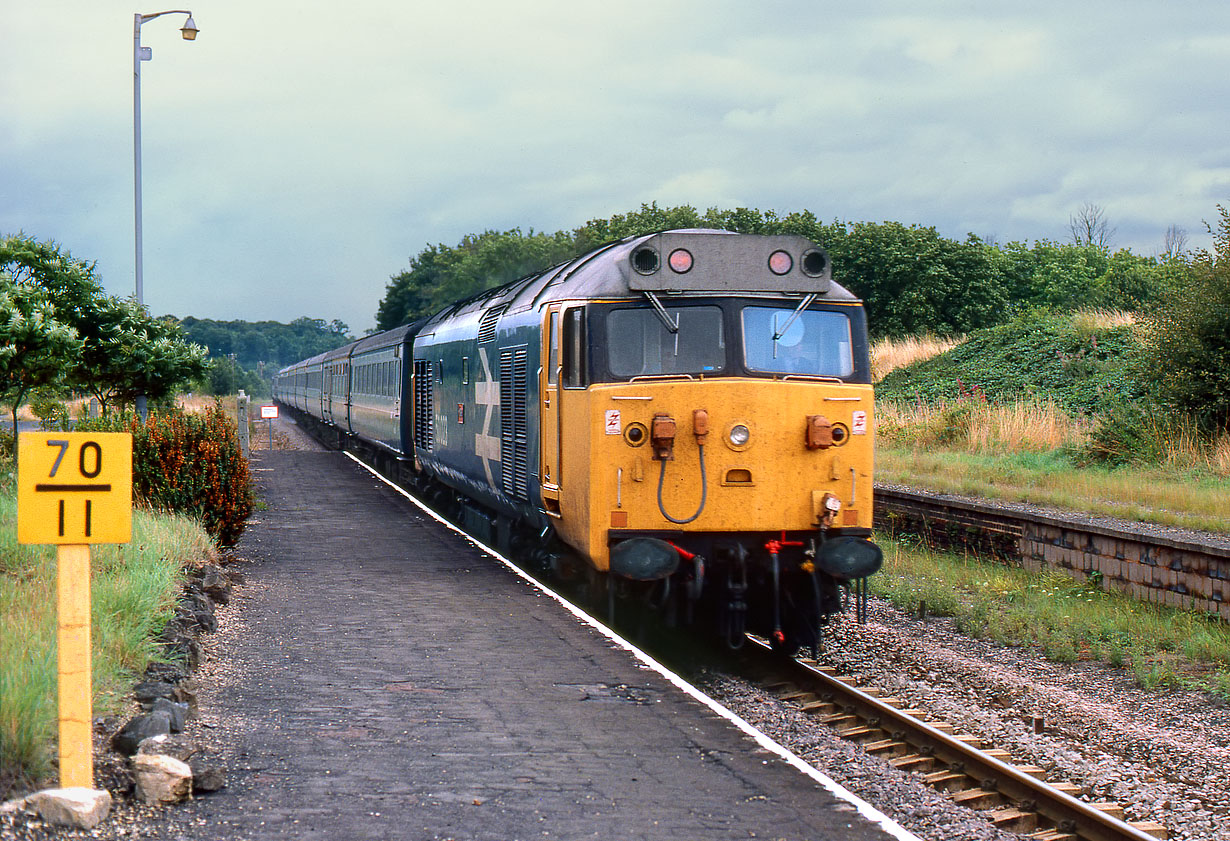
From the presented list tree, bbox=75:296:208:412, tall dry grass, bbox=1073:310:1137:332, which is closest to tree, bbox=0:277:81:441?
tree, bbox=75:296:208:412

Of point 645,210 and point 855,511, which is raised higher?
point 645,210

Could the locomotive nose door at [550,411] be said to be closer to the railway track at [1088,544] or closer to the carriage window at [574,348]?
the carriage window at [574,348]

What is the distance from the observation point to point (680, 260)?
28.2 ft

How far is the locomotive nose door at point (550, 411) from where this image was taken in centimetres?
925

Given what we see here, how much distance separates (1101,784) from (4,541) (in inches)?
306

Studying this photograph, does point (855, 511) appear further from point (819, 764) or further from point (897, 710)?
point (819, 764)

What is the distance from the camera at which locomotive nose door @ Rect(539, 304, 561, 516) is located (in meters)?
9.25

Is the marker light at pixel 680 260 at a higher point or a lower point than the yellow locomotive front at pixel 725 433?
higher

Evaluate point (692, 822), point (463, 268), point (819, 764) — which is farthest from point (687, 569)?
point (463, 268)

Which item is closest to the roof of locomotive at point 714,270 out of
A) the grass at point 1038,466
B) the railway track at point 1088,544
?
the railway track at point 1088,544

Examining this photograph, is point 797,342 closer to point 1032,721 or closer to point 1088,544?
point 1032,721

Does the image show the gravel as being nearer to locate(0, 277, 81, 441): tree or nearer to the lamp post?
locate(0, 277, 81, 441): tree

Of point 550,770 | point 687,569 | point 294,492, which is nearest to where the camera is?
point 550,770

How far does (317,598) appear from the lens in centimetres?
1040
